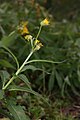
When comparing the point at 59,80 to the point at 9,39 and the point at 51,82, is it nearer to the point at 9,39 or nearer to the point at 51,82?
the point at 51,82

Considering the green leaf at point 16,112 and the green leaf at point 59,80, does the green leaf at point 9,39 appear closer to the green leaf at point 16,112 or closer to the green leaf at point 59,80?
the green leaf at point 59,80

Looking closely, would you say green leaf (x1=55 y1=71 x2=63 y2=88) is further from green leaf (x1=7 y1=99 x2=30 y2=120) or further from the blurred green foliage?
green leaf (x1=7 y1=99 x2=30 y2=120)

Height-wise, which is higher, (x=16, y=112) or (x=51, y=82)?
(x=16, y=112)

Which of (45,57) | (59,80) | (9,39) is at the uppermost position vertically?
(9,39)

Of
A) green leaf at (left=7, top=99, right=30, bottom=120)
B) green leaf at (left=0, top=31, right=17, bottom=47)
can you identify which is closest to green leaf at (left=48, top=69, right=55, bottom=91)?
green leaf at (left=0, top=31, right=17, bottom=47)

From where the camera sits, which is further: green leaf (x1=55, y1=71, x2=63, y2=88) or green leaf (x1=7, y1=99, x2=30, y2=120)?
green leaf (x1=55, y1=71, x2=63, y2=88)

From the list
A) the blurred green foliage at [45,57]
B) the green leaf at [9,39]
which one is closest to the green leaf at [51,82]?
the blurred green foliage at [45,57]

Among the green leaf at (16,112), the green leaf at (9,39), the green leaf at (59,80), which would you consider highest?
the green leaf at (16,112)

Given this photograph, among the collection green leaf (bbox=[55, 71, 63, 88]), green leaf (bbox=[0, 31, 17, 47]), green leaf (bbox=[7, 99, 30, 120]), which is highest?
green leaf (bbox=[7, 99, 30, 120])

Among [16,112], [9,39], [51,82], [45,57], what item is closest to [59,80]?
[51,82]

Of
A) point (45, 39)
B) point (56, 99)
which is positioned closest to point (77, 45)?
point (45, 39)

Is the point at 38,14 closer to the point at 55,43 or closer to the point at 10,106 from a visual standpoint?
the point at 55,43
